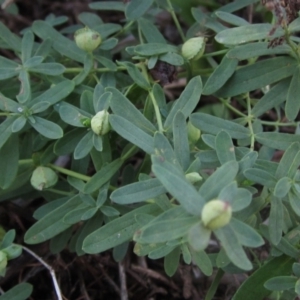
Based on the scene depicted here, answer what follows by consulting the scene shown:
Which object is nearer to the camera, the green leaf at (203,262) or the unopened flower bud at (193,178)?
the unopened flower bud at (193,178)

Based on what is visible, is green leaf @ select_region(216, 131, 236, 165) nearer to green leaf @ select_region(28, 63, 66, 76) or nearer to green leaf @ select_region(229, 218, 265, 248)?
green leaf @ select_region(229, 218, 265, 248)

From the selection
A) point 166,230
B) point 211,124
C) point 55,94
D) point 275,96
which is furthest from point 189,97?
point 166,230

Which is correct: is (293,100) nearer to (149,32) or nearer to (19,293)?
(149,32)

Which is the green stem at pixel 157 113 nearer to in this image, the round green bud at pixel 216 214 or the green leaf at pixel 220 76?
the green leaf at pixel 220 76

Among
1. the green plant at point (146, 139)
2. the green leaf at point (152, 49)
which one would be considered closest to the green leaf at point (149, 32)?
the green plant at point (146, 139)

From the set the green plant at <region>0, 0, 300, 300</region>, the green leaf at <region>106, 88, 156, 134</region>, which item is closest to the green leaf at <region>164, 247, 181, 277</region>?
the green plant at <region>0, 0, 300, 300</region>

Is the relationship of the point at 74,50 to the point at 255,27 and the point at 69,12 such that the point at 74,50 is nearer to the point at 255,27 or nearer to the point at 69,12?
the point at 255,27
